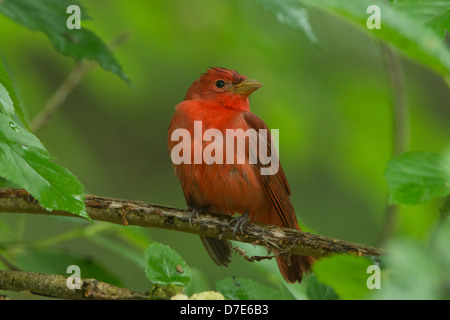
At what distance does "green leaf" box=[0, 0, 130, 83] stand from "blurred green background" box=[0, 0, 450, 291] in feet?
6.06

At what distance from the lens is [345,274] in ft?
5.08

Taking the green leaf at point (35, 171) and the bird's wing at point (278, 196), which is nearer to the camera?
the green leaf at point (35, 171)

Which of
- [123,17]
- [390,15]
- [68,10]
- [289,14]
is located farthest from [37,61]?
[390,15]

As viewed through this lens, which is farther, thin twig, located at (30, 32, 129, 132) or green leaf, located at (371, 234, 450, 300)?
thin twig, located at (30, 32, 129, 132)

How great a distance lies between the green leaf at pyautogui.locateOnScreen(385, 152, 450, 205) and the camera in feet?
6.12

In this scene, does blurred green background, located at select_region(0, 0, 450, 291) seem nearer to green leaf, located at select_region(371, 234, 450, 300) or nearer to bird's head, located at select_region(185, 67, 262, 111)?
bird's head, located at select_region(185, 67, 262, 111)

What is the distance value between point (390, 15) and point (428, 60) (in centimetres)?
19

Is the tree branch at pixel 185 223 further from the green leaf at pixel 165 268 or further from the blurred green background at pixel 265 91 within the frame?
the blurred green background at pixel 265 91

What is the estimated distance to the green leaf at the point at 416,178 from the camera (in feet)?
6.12

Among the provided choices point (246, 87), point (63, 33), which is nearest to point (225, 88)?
point (246, 87)

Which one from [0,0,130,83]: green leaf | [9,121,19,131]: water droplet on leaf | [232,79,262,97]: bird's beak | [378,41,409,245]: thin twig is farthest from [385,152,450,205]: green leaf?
[232,79,262,97]: bird's beak

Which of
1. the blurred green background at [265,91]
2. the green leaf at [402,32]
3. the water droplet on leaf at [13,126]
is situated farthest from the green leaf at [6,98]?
the blurred green background at [265,91]

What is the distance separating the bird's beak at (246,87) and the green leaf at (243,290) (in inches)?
75.0
